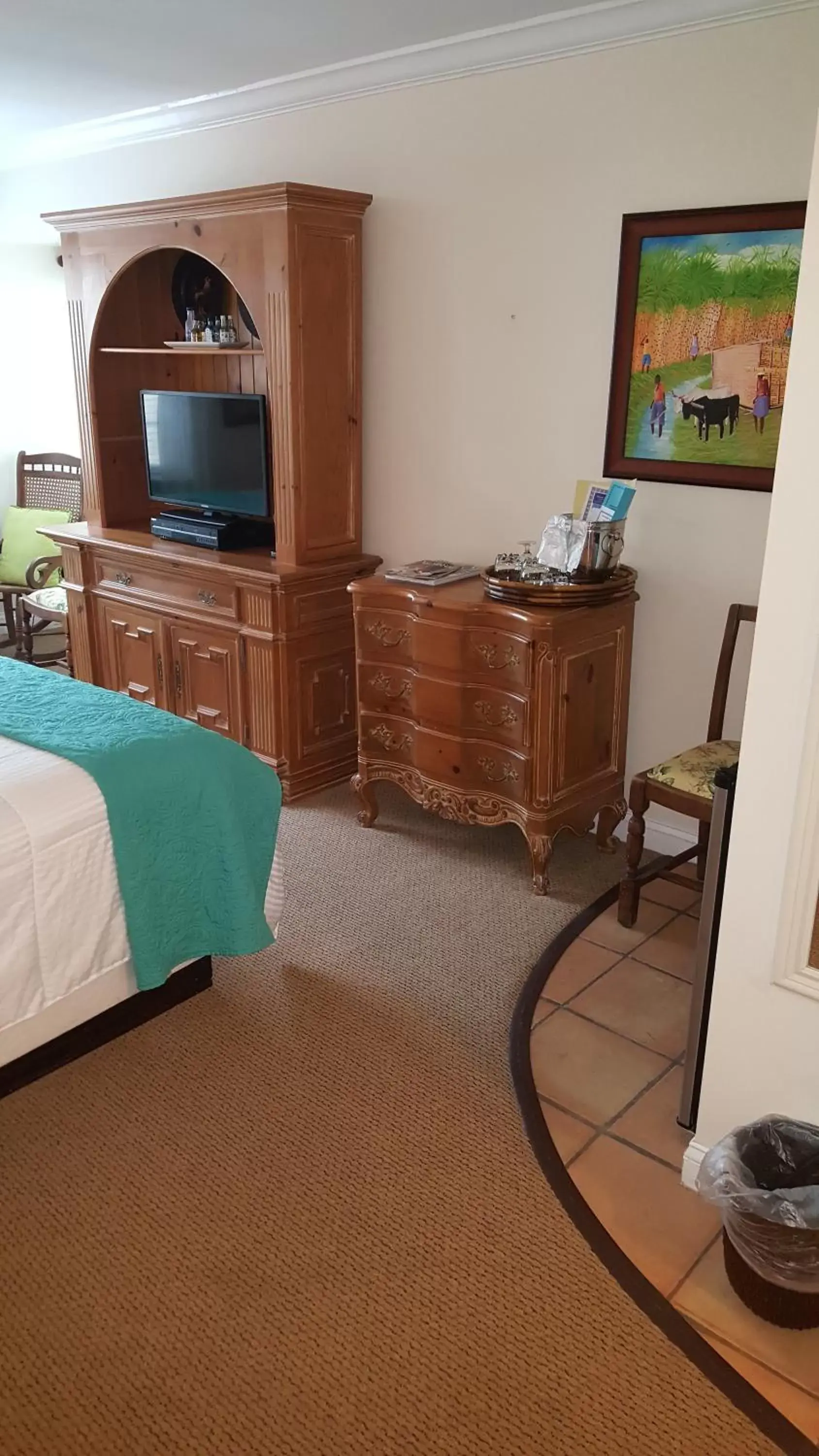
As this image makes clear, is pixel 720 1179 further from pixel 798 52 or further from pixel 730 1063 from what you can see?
pixel 798 52

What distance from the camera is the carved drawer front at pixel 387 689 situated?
3428 mm

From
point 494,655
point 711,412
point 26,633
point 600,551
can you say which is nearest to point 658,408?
point 711,412

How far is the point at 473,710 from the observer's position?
3258mm

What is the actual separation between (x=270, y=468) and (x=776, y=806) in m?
2.60

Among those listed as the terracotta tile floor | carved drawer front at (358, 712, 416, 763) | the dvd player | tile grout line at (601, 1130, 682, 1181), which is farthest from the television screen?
tile grout line at (601, 1130, 682, 1181)

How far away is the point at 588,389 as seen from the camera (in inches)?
131

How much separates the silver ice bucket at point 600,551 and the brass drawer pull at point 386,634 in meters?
0.60

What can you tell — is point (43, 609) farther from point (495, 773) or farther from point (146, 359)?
point (495, 773)

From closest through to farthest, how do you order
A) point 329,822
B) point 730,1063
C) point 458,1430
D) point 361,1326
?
point 458,1430
point 361,1326
point 730,1063
point 329,822

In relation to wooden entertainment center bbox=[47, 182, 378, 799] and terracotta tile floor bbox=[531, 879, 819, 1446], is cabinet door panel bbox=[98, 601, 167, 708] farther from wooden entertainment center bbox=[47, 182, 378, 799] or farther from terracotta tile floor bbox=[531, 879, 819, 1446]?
terracotta tile floor bbox=[531, 879, 819, 1446]

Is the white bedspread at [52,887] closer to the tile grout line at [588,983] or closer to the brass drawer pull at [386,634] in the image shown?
the tile grout line at [588,983]

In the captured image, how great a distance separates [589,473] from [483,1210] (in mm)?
2232

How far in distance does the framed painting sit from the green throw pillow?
10.6 feet

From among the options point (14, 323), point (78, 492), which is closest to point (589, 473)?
point (78, 492)
